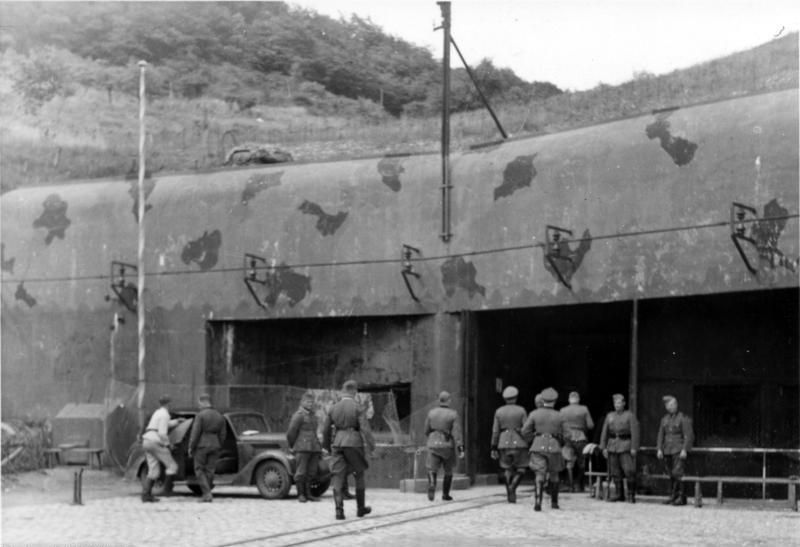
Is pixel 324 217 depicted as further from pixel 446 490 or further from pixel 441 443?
pixel 446 490

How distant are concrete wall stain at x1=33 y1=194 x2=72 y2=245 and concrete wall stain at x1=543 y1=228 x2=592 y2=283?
11.4m

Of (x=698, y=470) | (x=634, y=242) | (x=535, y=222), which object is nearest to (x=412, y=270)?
(x=535, y=222)

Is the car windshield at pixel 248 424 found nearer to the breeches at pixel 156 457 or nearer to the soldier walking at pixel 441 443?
the breeches at pixel 156 457

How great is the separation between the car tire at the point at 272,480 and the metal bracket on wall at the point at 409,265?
5062 millimetres

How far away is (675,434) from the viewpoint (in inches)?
731

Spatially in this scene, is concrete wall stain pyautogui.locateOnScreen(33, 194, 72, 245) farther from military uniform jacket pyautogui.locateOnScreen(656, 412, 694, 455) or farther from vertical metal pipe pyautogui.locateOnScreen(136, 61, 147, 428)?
military uniform jacket pyautogui.locateOnScreen(656, 412, 694, 455)

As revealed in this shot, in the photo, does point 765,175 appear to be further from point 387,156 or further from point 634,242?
point 387,156

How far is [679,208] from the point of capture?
19.1m

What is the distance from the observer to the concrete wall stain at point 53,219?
2602cm

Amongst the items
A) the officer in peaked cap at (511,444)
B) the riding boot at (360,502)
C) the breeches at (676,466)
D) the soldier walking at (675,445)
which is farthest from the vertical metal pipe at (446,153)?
the riding boot at (360,502)

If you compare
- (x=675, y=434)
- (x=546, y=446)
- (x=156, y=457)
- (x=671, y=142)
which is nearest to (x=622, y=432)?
(x=675, y=434)

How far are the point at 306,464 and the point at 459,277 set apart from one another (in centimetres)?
564

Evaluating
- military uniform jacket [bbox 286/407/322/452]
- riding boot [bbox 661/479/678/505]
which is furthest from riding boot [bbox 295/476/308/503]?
riding boot [bbox 661/479/678/505]

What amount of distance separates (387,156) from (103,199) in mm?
6712
